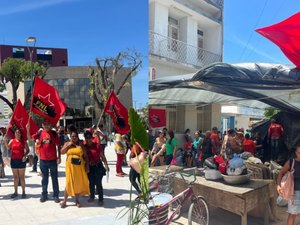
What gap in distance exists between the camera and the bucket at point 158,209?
93.1 inches

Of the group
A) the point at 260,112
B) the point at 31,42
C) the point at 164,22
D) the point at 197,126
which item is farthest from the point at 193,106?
the point at 31,42

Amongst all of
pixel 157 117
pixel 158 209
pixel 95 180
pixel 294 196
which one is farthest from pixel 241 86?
pixel 95 180

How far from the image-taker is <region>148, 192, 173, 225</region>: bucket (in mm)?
2365

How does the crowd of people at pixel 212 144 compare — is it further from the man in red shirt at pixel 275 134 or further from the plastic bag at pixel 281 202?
the plastic bag at pixel 281 202

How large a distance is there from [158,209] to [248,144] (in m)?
0.80

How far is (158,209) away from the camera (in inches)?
93.4

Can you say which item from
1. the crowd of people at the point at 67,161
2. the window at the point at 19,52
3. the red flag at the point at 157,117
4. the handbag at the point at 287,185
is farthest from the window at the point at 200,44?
the crowd of people at the point at 67,161

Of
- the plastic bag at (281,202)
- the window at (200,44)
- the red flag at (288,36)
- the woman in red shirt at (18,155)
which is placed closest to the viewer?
the red flag at (288,36)

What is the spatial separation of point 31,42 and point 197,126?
4.36 feet

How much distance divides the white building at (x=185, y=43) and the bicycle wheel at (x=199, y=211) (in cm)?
49

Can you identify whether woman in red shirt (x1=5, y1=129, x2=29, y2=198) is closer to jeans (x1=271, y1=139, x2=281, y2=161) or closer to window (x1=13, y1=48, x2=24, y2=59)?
window (x1=13, y1=48, x2=24, y2=59)

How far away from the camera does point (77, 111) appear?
2.49 meters

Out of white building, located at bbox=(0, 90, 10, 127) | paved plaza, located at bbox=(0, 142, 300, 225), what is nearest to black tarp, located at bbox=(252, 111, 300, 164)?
paved plaza, located at bbox=(0, 142, 300, 225)

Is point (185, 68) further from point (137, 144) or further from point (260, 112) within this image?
point (137, 144)
